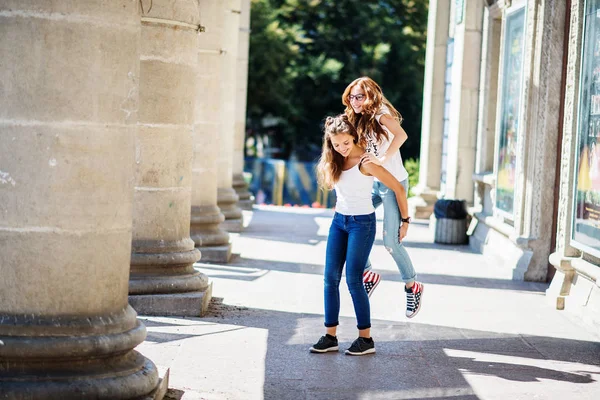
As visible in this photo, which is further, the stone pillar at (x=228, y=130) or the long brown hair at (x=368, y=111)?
the stone pillar at (x=228, y=130)

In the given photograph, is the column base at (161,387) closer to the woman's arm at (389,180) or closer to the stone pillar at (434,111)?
the woman's arm at (389,180)

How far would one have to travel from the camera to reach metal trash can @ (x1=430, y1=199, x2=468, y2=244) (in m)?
16.6

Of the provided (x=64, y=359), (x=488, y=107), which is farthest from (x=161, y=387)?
(x=488, y=107)

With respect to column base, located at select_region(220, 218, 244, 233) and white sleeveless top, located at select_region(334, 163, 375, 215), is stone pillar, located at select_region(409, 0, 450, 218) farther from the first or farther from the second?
white sleeveless top, located at select_region(334, 163, 375, 215)

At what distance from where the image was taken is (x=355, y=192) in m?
7.27

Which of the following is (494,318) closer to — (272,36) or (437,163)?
(437,163)

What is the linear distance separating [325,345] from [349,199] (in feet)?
3.54

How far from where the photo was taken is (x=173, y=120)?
29.8 feet

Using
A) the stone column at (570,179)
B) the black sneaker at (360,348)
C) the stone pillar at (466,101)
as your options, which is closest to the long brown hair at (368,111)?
the black sneaker at (360,348)

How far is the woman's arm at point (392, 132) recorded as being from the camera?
7.71m

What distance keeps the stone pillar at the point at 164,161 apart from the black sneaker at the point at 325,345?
5.70 feet

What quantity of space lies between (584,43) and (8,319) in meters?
6.65

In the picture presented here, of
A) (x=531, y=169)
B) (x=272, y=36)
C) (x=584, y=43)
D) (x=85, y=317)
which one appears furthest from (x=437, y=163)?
(x=272, y=36)

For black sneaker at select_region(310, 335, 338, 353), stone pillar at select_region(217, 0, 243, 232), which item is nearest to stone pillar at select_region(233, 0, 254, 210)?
stone pillar at select_region(217, 0, 243, 232)
